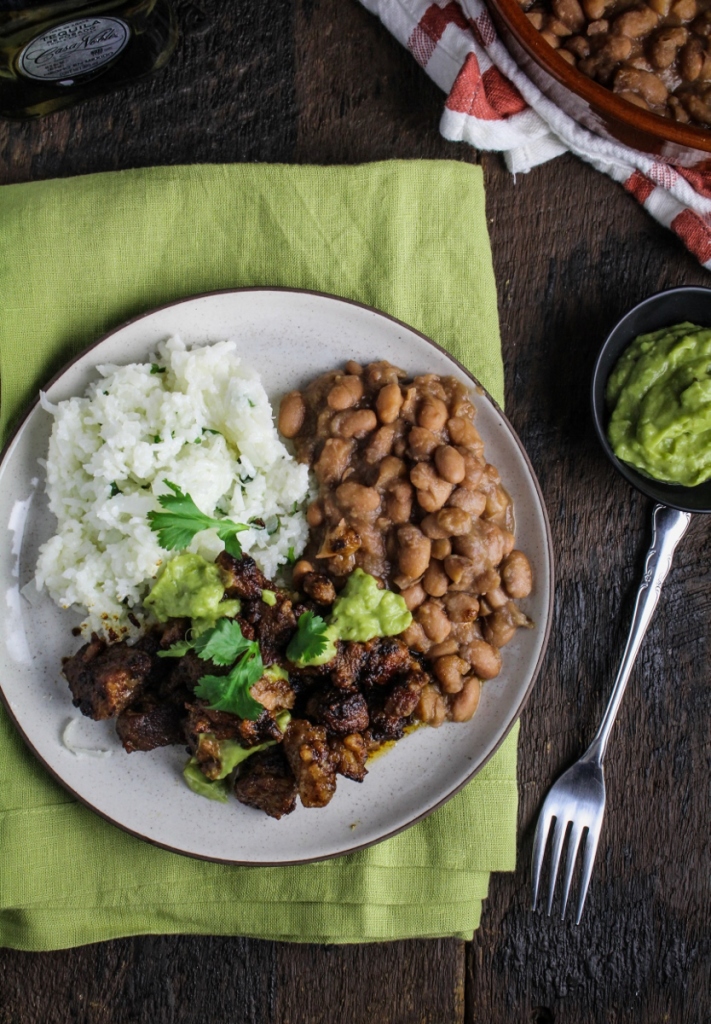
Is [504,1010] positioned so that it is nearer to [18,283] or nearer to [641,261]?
[641,261]

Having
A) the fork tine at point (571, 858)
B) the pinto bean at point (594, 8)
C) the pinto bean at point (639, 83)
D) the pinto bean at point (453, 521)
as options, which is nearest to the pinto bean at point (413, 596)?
the pinto bean at point (453, 521)

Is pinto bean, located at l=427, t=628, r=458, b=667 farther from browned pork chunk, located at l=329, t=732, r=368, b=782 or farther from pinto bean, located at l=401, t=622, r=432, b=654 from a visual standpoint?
browned pork chunk, located at l=329, t=732, r=368, b=782

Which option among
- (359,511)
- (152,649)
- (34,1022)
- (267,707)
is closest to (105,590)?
(152,649)

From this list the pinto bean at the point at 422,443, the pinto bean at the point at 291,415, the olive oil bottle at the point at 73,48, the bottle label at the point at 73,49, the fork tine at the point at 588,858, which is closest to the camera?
the olive oil bottle at the point at 73,48

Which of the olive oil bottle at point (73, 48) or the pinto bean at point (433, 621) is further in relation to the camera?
the pinto bean at point (433, 621)

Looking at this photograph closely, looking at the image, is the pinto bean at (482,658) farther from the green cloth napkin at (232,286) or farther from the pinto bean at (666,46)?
the pinto bean at (666,46)
